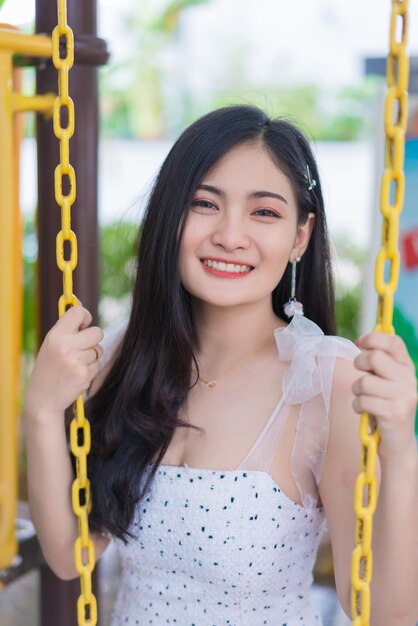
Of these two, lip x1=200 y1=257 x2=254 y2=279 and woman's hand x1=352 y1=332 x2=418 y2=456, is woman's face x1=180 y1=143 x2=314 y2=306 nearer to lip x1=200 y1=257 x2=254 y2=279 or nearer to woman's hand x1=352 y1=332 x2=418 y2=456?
lip x1=200 y1=257 x2=254 y2=279

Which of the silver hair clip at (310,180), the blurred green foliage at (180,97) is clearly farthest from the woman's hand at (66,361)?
the blurred green foliage at (180,97)

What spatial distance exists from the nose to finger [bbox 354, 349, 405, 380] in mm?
376

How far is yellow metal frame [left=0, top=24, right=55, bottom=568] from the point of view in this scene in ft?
6.00

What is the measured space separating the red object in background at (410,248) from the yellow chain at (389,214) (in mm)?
1938

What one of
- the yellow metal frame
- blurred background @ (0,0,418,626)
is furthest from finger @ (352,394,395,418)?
blurred background @ (0,0,418,626)

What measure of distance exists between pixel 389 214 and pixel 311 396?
0.52m

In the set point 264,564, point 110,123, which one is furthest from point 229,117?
point 110,123

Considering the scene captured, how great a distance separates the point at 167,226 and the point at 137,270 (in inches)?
7.2

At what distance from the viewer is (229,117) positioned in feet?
5.16

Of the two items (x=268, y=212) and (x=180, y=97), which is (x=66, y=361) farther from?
(x=180, y=97)

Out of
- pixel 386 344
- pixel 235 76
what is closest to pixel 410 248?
pixel 386 344

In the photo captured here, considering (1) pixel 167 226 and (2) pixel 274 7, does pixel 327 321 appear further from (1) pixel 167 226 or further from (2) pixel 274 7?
(2) pixel 274 7

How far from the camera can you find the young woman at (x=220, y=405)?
4.94 feet

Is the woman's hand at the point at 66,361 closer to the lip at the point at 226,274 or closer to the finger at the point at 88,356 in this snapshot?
the finger at the point at 88,356
